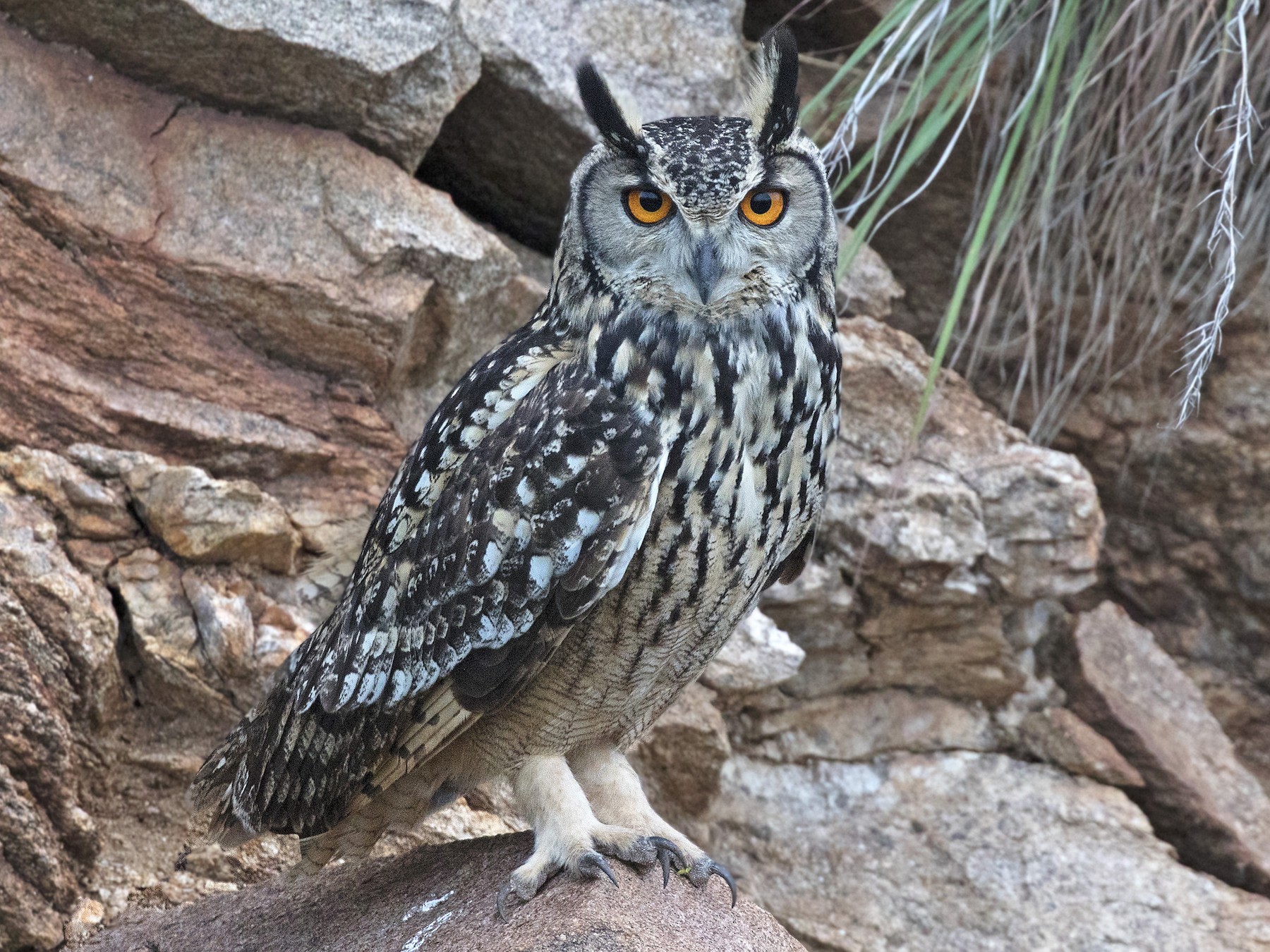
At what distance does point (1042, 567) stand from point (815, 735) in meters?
0.82

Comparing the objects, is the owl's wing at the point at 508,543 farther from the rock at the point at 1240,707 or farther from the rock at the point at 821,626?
the rock at the point at 1240,707

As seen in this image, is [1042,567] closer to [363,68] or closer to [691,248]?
[691,248]

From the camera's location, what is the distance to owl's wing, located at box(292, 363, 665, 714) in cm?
189

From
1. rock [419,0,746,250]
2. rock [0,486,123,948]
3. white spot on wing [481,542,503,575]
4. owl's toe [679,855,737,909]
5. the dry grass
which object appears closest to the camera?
white spot on wing [481,542,503,575]

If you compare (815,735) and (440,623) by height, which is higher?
(440,623)

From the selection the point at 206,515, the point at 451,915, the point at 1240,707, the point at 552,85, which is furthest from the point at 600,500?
the point at 1240,707

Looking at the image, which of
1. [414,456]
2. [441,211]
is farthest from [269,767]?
[441,211]

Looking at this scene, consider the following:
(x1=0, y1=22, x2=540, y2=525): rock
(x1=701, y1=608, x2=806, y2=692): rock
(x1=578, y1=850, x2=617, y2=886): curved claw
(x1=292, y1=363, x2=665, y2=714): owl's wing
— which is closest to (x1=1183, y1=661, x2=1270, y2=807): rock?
(x1=701, y1=608, x2=806, y2=692): rock

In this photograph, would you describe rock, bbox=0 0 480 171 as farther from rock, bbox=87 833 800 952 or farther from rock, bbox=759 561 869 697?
rock, bbox=87 833 800 952

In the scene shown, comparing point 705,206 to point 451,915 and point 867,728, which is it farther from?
point 867,728

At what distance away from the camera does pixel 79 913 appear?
2.54 m

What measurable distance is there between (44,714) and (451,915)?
1.04 meters

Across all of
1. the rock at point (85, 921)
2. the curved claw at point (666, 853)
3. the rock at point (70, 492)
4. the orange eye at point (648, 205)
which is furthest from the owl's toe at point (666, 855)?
the rock at point (70, 492)

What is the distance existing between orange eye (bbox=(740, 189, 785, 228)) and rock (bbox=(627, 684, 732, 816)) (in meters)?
1.59
